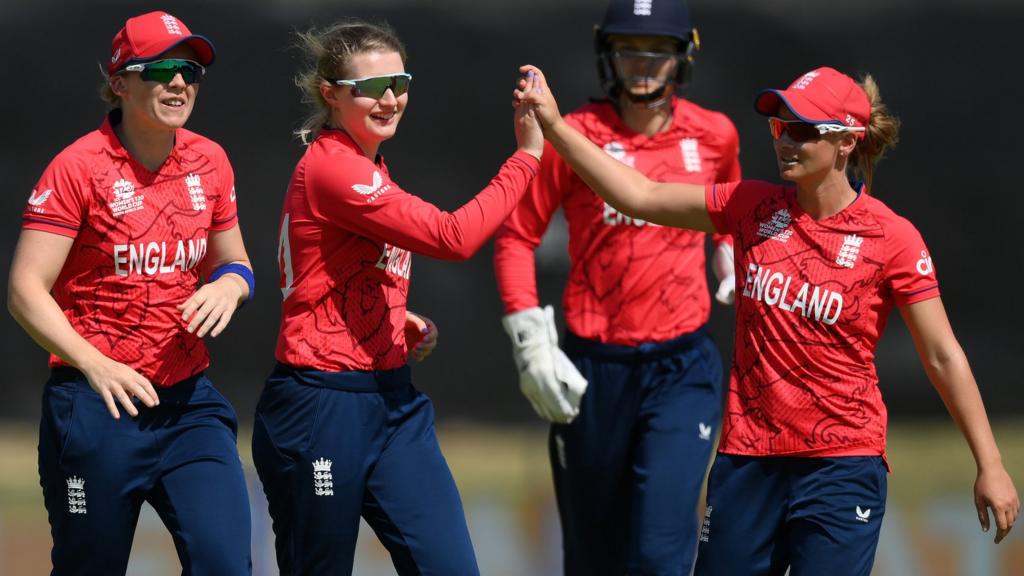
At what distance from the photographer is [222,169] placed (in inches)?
154

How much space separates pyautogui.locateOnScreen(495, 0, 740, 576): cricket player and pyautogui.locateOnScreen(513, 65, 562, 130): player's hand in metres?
0.67

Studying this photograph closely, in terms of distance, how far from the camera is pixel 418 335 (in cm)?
404

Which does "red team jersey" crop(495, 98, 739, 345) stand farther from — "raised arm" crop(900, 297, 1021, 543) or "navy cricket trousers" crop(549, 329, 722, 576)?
"raised arm" crop(900, 297, 1021, 543)

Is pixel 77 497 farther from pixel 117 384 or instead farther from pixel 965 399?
pixel 965 399

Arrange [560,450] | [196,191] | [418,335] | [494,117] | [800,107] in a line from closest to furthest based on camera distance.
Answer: [800,107], [196,191], [418,335], [560,450], [494,117]

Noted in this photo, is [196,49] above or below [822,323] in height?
above

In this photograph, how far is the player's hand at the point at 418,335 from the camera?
4.01 m

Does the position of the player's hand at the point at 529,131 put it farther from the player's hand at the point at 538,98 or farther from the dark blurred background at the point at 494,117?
the dark blurred background at the point at 494,117

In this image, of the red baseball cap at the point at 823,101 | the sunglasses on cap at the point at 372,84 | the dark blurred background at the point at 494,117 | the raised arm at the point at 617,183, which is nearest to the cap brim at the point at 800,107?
the red baseball cap at the point at 823,101

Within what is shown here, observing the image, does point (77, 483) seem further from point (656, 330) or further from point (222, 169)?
point (656, 330)

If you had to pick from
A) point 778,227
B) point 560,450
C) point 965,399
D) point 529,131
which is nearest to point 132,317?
point 529,131

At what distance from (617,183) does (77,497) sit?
1553mm

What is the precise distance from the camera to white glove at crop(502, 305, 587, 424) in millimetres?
4406

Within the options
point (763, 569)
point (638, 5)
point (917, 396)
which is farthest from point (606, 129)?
point (917, 396)
